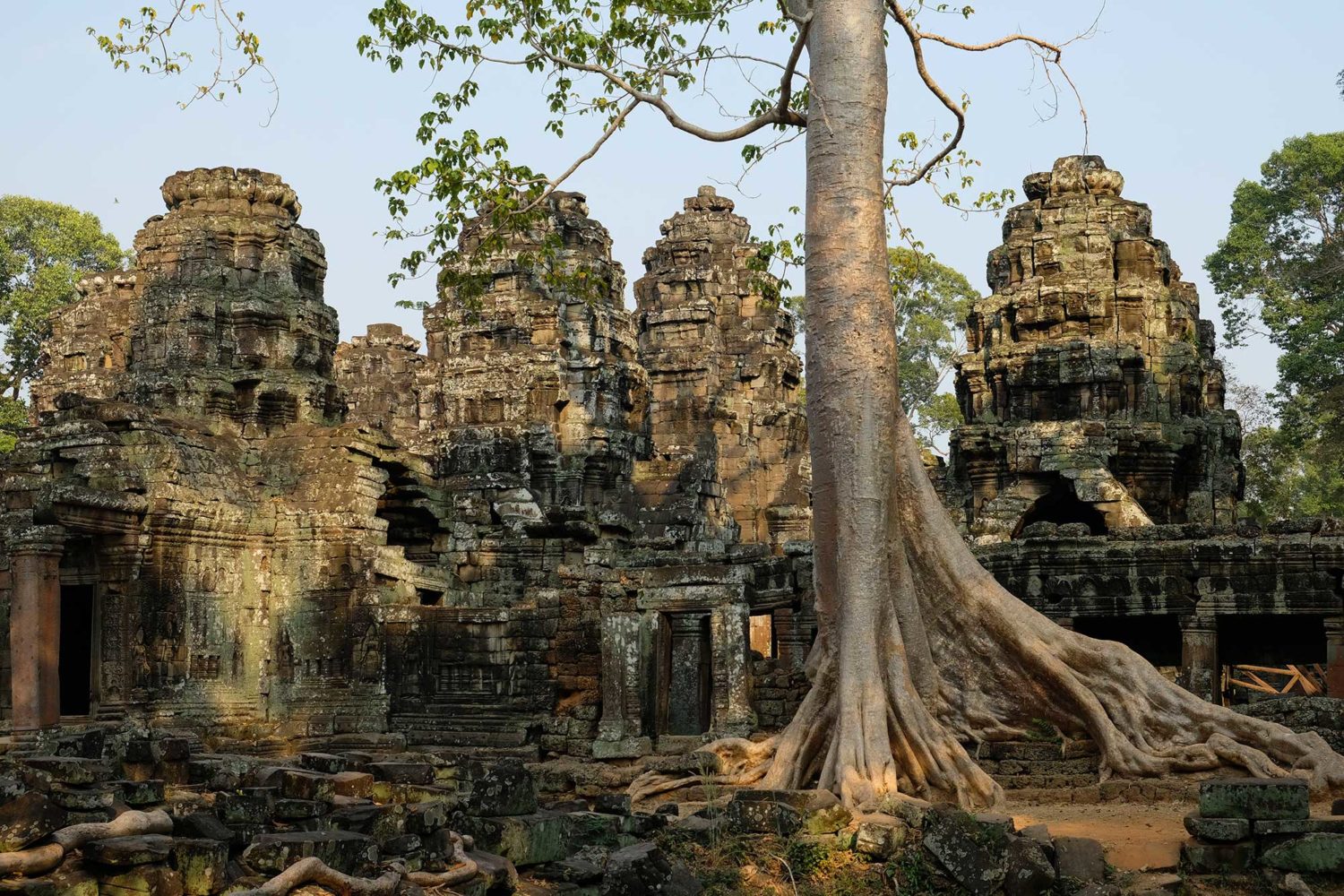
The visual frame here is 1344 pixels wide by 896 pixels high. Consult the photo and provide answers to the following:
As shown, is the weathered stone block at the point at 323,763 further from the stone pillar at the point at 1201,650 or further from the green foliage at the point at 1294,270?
the green foliage at the point at 1294,270

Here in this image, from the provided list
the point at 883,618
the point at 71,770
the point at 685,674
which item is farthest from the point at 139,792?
the point at 685,674

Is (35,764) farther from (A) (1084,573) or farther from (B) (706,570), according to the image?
(A) (1084,573)

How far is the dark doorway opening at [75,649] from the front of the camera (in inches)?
779

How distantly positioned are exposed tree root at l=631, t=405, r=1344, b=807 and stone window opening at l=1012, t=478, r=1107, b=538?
31.9ft

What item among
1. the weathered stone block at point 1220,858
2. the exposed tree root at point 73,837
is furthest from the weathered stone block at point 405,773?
the weathered stone block at point 1220,858

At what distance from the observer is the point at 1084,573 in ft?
54.5

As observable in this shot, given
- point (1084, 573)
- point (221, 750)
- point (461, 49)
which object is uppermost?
point (461, 49)

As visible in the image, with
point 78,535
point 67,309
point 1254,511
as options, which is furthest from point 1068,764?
point 67,309

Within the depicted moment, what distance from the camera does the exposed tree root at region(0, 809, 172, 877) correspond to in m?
7.18

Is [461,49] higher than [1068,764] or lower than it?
higher

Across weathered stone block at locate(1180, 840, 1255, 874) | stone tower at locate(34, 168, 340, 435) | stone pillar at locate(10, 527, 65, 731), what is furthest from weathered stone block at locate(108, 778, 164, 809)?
stone tower at locate(34, 168, 340, 435)

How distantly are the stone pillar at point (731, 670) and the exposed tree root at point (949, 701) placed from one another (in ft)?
9.99

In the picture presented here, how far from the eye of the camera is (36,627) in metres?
17.2

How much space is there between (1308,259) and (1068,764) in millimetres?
26230
